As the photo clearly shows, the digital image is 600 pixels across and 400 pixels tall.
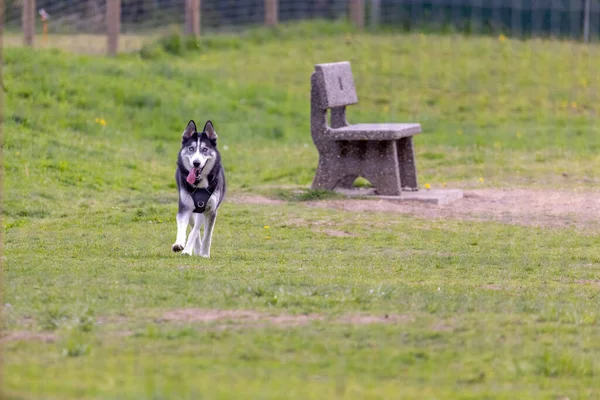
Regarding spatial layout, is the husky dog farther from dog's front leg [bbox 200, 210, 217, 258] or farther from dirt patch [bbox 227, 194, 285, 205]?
dirt patch [bbox 227, 194, 285, 205]

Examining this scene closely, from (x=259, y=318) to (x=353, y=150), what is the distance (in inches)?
258

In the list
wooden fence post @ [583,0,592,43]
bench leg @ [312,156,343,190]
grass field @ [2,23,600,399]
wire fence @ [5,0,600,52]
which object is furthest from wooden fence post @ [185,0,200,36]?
bench leg @ [312,156,343,190]

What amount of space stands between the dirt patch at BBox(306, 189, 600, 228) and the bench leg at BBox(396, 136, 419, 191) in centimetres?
68

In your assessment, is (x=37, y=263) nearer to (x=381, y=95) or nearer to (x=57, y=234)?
(x=57, y=234)

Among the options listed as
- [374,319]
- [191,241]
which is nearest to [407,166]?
[191,241]

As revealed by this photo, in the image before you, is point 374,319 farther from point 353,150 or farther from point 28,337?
point 353,150

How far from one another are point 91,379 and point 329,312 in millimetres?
2042

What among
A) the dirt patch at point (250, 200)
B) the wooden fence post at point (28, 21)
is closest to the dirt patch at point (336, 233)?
the dirt patch at point (250, 200)

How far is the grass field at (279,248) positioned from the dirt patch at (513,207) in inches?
10.1

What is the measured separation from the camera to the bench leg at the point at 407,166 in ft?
43.5

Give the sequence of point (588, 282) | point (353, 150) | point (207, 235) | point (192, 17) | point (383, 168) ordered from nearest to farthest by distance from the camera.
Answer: point (588, 282), point (207, 235), point (383, 168), point (353, 150), point (192, 17)

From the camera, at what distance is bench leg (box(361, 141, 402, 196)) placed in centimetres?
1266

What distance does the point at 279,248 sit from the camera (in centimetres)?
973

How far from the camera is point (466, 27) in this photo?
27.3m
